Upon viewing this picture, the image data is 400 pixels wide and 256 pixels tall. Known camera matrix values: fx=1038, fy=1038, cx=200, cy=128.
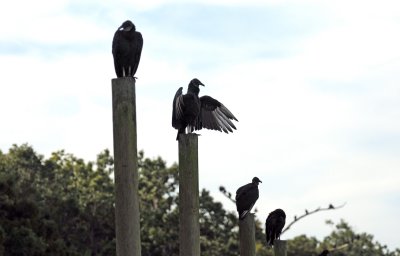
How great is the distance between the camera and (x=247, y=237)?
1124 cm

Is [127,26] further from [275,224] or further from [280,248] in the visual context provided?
[275,224]

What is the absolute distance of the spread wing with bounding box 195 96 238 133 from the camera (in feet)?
39.1

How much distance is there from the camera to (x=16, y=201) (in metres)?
33.6

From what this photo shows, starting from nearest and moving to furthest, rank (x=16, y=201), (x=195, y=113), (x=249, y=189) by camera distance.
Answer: (x=195, y=113), (x=249, y=189), (x=16, y=201)

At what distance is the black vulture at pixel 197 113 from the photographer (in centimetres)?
997

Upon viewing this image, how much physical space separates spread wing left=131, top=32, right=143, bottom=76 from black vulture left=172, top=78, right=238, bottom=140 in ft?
2.42

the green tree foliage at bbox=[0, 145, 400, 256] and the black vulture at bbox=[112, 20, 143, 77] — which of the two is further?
the green tree foliage at bbox=[0, 145, 400, 256]

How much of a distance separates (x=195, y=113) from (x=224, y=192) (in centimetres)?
731

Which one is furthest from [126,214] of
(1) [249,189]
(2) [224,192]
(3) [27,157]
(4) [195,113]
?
(3) [27,157]

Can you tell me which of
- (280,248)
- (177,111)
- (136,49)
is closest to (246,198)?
(280,248)

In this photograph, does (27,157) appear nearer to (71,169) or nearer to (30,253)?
(71,169)

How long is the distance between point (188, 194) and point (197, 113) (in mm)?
1109

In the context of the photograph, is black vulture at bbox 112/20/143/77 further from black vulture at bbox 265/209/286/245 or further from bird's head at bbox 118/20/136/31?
black vulture at bbox 265/209/286/245

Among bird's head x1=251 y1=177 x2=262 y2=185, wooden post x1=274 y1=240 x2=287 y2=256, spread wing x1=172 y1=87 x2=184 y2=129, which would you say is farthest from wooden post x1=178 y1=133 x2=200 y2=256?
bird's head x1=251 y1=177 x2=262 y2=185
